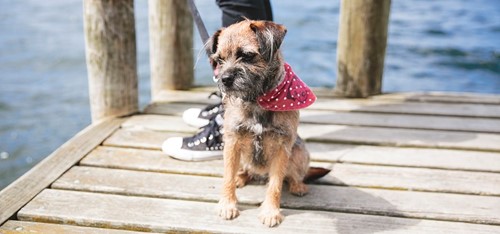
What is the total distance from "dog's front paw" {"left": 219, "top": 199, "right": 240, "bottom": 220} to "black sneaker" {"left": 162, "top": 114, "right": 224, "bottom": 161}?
662 millimetres

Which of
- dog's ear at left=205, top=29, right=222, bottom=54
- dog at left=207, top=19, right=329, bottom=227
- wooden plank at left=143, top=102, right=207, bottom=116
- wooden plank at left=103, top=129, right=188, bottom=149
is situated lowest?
wooden plank at left=103, top=129, right=188, bottom=149

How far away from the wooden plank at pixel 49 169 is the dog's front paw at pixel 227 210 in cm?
110

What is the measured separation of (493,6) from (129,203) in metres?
11.1

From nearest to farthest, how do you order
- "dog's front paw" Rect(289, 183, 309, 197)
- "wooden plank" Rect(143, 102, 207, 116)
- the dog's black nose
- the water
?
the dog's black nose
"dog's front paw" Rect(289, 183, 309, 197)
"wooden plank" Rect(143, 102, 207, 116)
the water

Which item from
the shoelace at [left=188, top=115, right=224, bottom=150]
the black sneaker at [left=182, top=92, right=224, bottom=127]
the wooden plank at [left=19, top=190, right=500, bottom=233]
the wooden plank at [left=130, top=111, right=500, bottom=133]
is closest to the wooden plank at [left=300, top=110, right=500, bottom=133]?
the wooden plank at [left=130, top=111, right=500, bottom=133]

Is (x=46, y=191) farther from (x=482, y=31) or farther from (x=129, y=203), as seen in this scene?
(x=482, y=31)

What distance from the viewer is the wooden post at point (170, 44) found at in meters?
4.82

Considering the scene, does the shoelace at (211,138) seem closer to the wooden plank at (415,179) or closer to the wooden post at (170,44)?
the wooden plank at (415,179)

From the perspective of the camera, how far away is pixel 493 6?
38.8ft

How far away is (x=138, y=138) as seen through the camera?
3938 mm

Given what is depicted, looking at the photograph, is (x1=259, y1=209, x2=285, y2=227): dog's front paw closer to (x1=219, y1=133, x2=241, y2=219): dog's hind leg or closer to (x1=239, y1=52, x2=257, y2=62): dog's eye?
(x1=219, y1=133, x2=241, y2=219): dog's hind leg

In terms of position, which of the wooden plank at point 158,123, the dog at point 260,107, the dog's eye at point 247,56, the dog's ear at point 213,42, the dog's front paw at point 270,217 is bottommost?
the dog's front paw at point 270,217

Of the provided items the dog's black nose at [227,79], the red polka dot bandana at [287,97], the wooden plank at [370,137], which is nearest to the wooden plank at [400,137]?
the wooden plank at [370,137]

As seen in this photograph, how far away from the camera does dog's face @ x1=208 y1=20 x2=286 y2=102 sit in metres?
2.52
